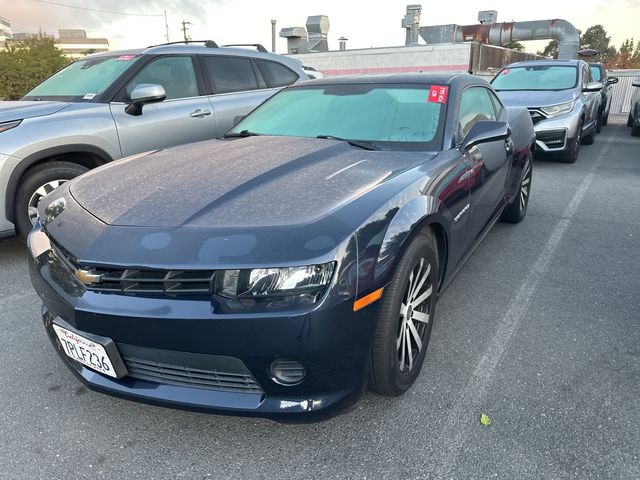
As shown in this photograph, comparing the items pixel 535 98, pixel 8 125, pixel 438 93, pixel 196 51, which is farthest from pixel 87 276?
pixel 535 98

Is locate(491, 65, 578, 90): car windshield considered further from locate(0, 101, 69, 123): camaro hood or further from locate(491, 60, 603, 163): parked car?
locate(0, 101, 69, 123): camaro hood

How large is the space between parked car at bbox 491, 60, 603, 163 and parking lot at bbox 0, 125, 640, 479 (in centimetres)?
487

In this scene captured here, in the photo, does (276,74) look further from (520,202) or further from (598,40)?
(598,40)

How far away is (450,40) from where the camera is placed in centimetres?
2489

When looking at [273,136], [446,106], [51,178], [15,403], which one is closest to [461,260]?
[446,106]

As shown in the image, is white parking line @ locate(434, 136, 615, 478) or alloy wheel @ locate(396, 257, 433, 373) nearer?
white parking line @ locate(434, 136, 615, 478)

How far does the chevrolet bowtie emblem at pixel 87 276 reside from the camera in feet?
5.95

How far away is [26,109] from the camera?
4000 millimetres

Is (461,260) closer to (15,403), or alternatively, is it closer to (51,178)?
(15,403)

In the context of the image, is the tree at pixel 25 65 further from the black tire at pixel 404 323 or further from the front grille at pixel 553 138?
the black tire at pixel 404 323

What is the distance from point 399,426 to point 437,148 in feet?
5.03

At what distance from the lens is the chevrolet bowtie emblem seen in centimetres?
181

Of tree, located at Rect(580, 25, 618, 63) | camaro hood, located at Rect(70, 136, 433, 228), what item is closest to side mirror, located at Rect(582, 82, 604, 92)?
camaro hood, located at Rect(70, 136, 433, 228)

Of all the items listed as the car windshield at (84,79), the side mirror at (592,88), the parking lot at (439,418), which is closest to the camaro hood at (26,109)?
the car windshield at (84,79)
